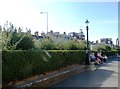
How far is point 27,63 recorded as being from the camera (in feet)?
52.4

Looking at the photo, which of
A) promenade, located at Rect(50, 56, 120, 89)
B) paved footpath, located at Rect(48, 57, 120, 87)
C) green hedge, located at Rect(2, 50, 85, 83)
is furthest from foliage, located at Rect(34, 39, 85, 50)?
promenade, located at Rect(50, 56, 120, 89)

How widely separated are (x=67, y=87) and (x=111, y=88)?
2217 mm

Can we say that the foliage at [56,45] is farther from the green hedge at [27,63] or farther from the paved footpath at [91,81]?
the paved footpath at [91,81]

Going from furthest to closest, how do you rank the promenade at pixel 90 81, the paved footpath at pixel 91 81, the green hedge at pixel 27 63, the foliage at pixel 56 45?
the foliage at pixel 56 45 < the paved footpath at pixel 91 81 < the promenade at pixel 90 81 < the green hedge at pixel 27 63

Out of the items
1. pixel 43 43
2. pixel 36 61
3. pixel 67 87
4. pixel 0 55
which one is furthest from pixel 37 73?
pixel 43 43

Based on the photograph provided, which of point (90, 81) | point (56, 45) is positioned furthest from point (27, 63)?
point (56, 45)

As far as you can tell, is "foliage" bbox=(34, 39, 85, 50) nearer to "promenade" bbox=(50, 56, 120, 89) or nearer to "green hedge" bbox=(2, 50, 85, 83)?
"green hedge" bbox=(2, 50, 85, 83)

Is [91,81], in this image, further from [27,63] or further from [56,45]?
[56,45]

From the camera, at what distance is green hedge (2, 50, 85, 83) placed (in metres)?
13.5

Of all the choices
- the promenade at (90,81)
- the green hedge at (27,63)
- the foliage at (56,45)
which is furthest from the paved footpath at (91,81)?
the foliage at (56,45)

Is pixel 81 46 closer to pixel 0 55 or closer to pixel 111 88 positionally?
pixel 111 88

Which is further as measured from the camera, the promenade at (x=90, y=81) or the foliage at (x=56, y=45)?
the foliage at (x=56, y=45)

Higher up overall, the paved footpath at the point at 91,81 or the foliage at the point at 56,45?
the foliage at the point at 56,45

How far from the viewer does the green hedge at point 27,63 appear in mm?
13492
